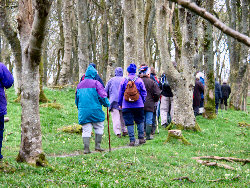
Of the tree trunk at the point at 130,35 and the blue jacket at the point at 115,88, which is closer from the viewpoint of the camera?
the blue jacket at the point at 115,88

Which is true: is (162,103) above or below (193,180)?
above

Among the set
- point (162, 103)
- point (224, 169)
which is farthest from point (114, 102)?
point (224, 169)

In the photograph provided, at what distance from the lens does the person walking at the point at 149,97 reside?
32.1 ft

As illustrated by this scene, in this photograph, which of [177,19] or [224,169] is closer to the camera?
[224,169]

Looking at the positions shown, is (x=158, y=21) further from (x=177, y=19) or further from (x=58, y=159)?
(x=58, y=159)

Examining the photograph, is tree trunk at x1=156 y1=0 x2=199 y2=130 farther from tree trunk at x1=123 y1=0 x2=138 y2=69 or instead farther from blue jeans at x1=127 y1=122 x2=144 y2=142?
blue jeans at x1=127 y1=122 x2=144 y2=142

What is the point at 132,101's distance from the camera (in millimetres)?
8844

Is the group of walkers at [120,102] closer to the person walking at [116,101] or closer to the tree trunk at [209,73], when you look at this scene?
the person walking at [116,101]

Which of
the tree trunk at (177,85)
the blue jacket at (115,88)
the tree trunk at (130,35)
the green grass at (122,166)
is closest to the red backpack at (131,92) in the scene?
Answer: the green grass at (122,166)

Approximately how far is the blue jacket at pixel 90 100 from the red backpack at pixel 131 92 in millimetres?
1051

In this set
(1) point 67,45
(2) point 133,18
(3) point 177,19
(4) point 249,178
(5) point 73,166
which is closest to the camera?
(4) point 249,178

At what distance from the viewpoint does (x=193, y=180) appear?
5.20 m

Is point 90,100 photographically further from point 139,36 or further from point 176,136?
point 139,36

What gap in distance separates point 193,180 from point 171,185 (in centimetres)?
51
